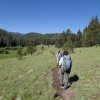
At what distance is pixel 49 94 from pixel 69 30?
104 metres

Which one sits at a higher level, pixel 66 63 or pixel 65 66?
pixel 66 63

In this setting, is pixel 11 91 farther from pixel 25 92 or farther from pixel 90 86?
pixel 90 86

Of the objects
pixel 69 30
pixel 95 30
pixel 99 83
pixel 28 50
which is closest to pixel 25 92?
pixel 99 83

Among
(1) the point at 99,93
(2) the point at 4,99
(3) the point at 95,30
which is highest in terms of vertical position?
(3) the point at 95,30

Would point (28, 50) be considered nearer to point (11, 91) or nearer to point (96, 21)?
point (96, 21)

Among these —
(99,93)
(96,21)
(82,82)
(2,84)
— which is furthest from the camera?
(96,21)

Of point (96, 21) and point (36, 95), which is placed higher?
point (96, 21)

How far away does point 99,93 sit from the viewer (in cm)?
1382

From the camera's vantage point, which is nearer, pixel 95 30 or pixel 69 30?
pixel 95 30

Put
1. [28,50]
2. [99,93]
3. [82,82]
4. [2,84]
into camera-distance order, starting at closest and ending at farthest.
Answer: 1. [99,93]
2. [82,82]
3. [2,84]
4. [28,50]

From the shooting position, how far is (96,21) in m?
79.9

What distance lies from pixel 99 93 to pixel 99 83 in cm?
221

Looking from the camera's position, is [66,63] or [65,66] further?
[66,63]

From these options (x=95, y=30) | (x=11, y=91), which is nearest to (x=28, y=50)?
(x=95, y=30)
